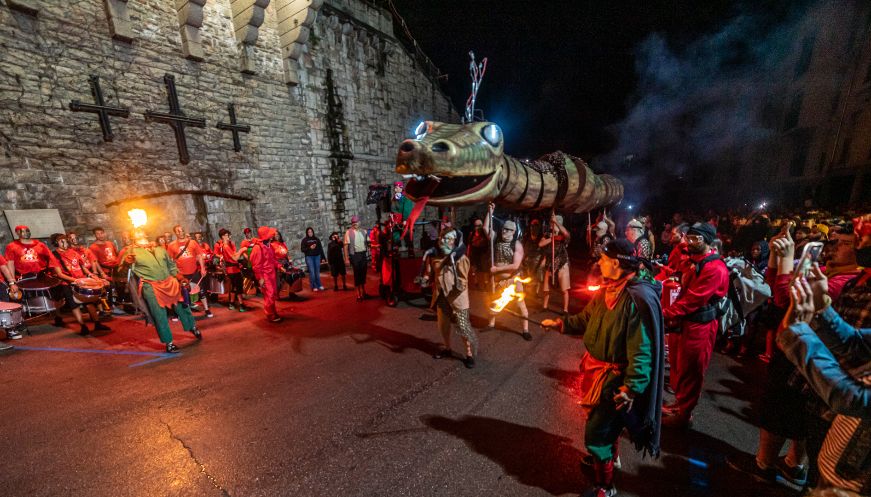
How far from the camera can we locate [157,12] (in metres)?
8.15

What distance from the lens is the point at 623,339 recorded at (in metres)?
2.34

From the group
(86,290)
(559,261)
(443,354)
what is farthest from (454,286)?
(86,290)

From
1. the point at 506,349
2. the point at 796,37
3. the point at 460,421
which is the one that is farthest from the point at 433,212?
the point at 796,37

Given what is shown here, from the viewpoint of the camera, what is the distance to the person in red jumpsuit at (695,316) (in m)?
3.10

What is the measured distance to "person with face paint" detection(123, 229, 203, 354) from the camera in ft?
16.3

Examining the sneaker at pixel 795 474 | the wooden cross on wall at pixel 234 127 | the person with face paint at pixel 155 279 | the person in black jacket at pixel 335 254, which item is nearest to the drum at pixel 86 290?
the person with face paint at pixel 155 279

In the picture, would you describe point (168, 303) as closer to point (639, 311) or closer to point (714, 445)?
point (639, 311)

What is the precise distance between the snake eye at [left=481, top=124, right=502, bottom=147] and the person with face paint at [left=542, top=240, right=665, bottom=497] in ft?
4.17

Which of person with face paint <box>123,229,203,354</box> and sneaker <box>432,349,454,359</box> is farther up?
person with face paint <box>123,229,203,354</box>

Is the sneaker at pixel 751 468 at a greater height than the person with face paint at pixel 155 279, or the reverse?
the person with face paint at pixel 155 279

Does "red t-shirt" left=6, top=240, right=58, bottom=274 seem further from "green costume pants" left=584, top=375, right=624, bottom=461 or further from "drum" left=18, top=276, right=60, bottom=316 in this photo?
"green costume pants" left=584, top=375, right=624, bottom=461

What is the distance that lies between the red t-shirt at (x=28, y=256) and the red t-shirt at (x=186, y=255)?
1829mm

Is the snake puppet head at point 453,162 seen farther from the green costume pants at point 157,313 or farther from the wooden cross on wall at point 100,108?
the wooden cross on wall at point 100,108

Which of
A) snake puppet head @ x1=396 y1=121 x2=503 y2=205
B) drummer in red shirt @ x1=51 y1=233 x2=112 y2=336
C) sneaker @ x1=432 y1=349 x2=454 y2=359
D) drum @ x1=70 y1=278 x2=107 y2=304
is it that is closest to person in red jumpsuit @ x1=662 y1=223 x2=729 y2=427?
snake puppet head @ x1=396 y1=121 x2=503 y2=205
